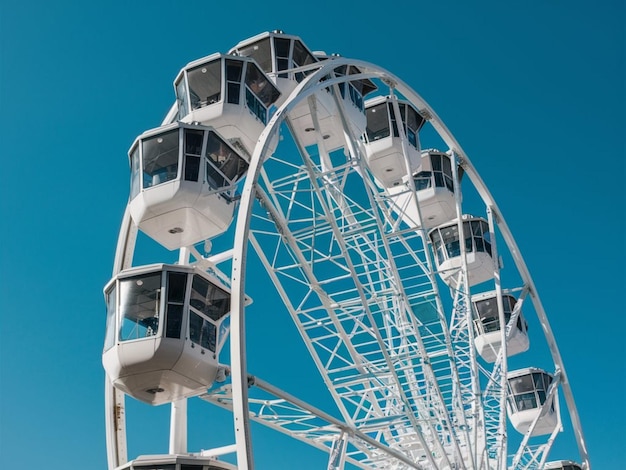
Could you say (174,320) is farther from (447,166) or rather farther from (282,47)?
(447,166)

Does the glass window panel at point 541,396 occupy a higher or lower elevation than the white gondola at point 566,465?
higher

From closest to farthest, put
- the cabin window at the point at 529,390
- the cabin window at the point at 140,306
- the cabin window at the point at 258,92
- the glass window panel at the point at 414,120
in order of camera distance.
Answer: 1. the cabin window at the point at 140,306
2. the cabin window at the point at 258,92
3. the glass window panel at the point at 414,120
4. the cabin window at the point at 529,390

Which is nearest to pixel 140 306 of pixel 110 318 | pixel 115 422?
pixel 110 318

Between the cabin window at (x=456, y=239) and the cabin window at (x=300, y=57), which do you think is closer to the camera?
the cabin window at (x=300, y=57)

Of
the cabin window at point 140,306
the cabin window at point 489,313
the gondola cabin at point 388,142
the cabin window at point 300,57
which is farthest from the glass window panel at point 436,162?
the cabin window at point 140,306

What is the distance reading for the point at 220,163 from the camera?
553 inches

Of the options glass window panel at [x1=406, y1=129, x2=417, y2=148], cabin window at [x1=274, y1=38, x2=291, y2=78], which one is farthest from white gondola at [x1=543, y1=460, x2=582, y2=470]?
cabin window at [x1=274, y1=38, x2=291, y2=78]

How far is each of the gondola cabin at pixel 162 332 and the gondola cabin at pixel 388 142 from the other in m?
9.22

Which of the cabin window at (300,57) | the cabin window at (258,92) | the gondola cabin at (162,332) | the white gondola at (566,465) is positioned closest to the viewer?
the gondola cabin at (162,332)

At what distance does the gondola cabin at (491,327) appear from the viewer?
2531 cm

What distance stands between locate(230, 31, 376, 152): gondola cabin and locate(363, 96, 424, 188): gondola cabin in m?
2.24

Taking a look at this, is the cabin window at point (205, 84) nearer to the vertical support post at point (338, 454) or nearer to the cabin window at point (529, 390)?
the vertical support post at point (338, 454)

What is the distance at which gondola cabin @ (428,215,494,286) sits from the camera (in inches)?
949

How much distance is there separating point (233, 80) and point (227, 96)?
33 centimetres
